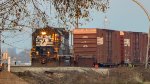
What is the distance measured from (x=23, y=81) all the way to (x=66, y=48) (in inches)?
793

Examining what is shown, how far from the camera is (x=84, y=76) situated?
86.9ft

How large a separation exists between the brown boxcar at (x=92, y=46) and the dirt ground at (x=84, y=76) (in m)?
6.93

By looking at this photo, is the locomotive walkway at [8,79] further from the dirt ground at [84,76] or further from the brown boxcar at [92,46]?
the brown boxcar at [92,46]

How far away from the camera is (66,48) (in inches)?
1510

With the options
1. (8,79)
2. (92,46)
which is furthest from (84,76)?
(92,46)

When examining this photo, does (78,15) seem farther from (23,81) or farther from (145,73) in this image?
(145,73)

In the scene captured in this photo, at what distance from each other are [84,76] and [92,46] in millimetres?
13743

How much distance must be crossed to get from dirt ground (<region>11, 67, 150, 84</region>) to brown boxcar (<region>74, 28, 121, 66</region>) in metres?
6.93

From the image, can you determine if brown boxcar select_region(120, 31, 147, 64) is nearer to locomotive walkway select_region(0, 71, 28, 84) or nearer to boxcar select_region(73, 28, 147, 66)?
boxcar select_region(73, 28, 147, 66)

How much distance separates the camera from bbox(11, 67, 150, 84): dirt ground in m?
21.8

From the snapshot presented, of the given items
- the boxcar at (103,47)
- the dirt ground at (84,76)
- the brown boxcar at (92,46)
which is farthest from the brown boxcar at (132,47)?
the dirt ground at (84,76)

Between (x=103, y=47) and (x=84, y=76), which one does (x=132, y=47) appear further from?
(x=84, y=76)

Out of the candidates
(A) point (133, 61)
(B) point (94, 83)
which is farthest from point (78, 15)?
(A) point (133, 61)

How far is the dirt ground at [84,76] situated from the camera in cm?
2183
